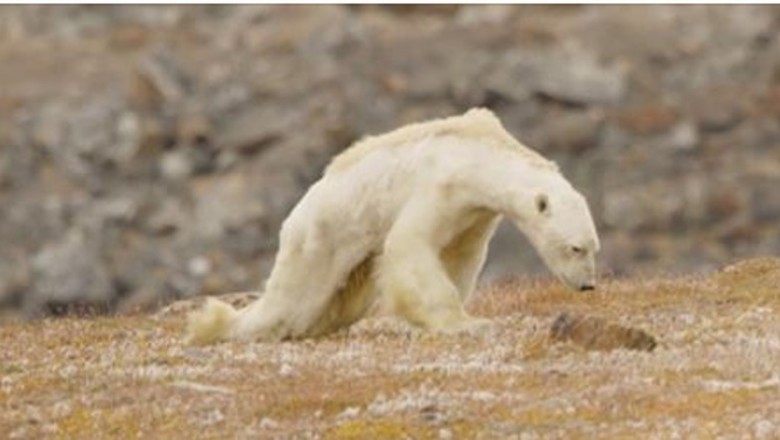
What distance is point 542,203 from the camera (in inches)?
1075

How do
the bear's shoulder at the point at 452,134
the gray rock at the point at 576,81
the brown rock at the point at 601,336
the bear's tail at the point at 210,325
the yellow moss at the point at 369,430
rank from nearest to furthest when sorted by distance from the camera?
the yellow moss at the point at 369,430 < the brown rock at the point at 601,336 < the bear's shoulder at the point at 452,134 < the bear's tail at the point at 210,325 < the gray rock at the point at 576,81

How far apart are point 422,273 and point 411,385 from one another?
482 centimetres

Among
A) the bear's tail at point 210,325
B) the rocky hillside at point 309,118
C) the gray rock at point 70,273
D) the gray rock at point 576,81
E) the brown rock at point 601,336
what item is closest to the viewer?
the brown rock at point 601,336

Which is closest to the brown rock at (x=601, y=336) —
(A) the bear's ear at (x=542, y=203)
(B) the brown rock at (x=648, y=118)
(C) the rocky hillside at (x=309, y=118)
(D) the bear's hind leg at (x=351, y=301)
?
(A) the bear's ear at (x=542, y=203)

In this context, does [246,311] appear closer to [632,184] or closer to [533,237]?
[533,237]

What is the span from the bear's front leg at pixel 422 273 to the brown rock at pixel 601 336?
2649mm

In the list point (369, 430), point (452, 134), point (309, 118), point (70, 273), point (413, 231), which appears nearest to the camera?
point (369, 430)

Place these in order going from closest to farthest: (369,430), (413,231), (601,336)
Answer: (369,430)
(601,336)
(413,231)

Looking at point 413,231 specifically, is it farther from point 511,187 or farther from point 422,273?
point 511,187

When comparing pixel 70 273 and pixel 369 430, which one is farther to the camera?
pixel 70 273

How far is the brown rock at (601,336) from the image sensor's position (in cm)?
2428

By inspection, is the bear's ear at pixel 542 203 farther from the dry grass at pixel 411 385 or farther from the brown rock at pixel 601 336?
the brown rock at pixel 601 336

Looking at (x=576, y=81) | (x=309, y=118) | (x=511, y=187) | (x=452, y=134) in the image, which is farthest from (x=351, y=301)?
(x=576, y=81)

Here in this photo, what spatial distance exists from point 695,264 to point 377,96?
2815 centimetres
